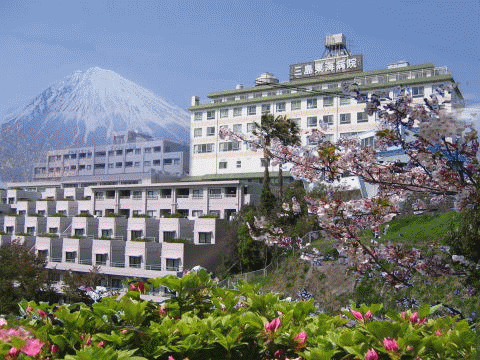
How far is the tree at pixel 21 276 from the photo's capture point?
100ft

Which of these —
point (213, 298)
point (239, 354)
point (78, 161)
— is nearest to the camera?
point (239, 354)

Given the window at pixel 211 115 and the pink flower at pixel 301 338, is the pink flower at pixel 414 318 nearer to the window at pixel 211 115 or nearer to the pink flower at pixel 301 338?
the pink flower at pixel 301 338

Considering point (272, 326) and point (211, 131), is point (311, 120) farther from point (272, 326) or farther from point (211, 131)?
point (272, 326)

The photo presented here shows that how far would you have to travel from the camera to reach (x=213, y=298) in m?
4.13

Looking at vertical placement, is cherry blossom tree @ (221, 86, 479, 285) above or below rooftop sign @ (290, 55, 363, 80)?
below

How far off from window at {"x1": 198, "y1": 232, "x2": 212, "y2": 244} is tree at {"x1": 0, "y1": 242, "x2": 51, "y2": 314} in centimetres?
1126

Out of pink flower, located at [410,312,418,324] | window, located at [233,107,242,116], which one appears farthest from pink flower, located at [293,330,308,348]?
window, located at [233,107,242,116]

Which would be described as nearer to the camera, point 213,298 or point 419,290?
point 213,298

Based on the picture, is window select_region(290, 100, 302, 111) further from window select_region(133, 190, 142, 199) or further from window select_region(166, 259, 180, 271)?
window select_region(166, 259, 180, 271)

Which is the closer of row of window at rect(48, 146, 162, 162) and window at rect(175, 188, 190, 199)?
window at rect(175, 188, 190, 199)

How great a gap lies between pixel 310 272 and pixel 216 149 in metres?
32.0

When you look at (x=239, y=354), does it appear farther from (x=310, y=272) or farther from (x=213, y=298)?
(x=310, y=272)

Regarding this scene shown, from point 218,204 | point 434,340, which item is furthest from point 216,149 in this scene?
point 434,340

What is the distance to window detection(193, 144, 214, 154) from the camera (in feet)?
182
